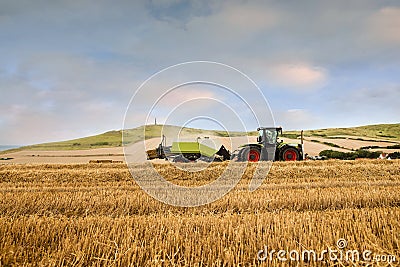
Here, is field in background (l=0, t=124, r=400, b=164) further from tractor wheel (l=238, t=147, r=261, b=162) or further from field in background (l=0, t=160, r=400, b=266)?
field in background (l=0, t=160, r=400, b=266)

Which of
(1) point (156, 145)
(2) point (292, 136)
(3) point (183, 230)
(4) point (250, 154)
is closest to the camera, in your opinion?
(3) point (183, 230)

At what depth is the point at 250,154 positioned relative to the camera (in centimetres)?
1858

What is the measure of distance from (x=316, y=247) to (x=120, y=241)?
268 centimetres

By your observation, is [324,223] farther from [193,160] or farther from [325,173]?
[193,160]

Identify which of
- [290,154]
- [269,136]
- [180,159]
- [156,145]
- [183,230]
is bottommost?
[183,230]

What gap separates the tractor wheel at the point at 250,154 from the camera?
18.5 meters

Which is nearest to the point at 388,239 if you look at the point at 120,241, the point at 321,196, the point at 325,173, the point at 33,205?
the point at 120,241

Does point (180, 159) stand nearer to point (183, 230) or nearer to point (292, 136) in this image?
point (183, 230)

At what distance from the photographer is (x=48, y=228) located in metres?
5.38

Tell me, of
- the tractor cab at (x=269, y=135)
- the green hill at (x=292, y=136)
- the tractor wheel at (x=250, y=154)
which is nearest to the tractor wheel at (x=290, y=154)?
the tractor cab at (x=269, y=135)

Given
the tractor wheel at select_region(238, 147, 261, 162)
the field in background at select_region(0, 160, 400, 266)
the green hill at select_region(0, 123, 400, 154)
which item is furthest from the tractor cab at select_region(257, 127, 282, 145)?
the green hill at select_region(0, 123, 400, 154)

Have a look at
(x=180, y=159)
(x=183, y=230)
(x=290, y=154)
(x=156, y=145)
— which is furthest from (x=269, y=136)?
(x=183, y=230)

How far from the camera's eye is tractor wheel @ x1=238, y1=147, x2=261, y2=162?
60.7 ft

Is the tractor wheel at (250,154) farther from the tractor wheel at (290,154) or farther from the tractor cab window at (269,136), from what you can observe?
the tractor wheel at (290,154)
